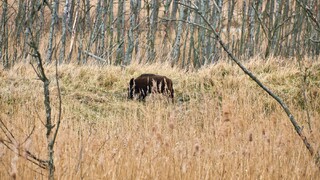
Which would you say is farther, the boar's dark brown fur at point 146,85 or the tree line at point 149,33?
the tree line at point 149,33

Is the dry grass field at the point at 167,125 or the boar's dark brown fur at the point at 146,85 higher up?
the boar's dark brown fur at the point at 146,85

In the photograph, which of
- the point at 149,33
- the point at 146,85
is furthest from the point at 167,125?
the point at 149,33

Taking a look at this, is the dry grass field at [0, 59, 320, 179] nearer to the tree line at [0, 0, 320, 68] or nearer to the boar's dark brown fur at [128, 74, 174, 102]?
the boar's dark brown fur at [128, 74, 174, 102]

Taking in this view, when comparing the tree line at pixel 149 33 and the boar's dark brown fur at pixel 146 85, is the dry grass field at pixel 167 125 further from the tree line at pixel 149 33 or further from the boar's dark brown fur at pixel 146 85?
the tree line at pixel 149 33

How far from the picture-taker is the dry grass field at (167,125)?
364cm

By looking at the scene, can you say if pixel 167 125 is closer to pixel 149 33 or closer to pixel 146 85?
pixel 146 85

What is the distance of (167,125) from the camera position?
5.35m

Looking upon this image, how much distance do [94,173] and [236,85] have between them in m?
4.76

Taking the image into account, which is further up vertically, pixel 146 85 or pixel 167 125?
pixel 146 85

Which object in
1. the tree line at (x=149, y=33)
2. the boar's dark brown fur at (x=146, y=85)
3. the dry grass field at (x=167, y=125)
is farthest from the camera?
the tree line at (x=149, y=33)

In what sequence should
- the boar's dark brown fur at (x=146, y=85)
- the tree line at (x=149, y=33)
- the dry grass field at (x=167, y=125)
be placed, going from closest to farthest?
the dry grass field at (x=167, y=125)
the boar's dark brown fur at (x=146, y=85)
the tree line at (x=149, y=33)

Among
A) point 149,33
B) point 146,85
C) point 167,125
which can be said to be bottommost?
point 167,125

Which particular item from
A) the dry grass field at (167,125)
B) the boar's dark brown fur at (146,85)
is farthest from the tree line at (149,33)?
the boar's dark brown fur at (146,85)

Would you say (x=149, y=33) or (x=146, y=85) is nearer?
→ (x=146, y=85)
